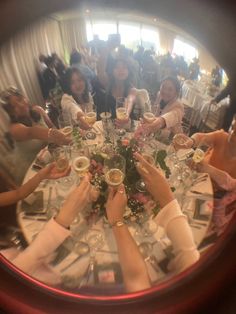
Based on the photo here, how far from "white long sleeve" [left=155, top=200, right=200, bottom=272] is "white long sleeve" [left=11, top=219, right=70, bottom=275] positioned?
231 millimetres

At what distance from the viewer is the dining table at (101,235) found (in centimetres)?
62

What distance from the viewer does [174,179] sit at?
765 millimetres

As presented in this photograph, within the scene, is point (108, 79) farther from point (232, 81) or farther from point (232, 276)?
point (232, 276)

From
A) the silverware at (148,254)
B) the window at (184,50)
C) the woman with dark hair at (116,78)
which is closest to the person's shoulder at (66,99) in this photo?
the woman with dark hair at (116,78)

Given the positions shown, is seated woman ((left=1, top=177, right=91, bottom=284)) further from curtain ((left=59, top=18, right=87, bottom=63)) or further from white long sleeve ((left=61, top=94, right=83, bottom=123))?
curtain ((left=59, top=18, right=87, bottom=63))

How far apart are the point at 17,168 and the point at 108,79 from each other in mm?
362

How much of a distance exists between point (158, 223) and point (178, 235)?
6cm

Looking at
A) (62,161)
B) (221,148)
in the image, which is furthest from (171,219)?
(62,161)

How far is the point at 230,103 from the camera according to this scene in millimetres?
763

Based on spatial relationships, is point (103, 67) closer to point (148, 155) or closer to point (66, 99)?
point (66, 99)

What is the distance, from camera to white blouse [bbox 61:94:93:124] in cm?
84

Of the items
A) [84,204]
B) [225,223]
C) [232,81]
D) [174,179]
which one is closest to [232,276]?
[225,223]

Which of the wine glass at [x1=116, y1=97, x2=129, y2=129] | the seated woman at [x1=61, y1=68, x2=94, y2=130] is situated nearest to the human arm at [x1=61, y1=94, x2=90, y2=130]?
the seated woman at [x1=61, y1=68, x2=94, y2=130]

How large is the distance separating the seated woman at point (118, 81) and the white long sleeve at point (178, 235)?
31 cm
